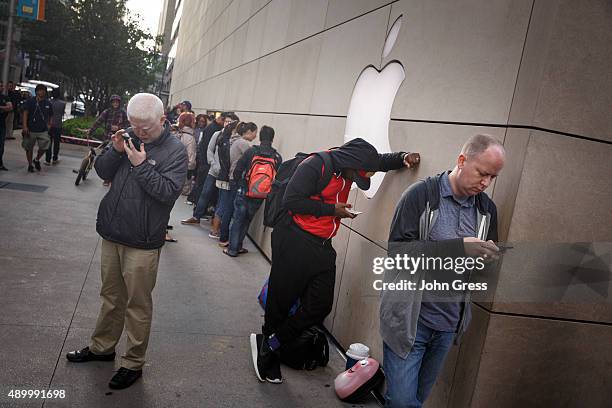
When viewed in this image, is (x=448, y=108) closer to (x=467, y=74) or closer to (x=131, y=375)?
(x=467, y=74)

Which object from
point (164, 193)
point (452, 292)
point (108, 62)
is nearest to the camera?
point (452, 292)

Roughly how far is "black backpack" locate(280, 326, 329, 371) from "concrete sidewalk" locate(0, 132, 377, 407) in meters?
0.08

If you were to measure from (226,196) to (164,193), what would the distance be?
490 cm

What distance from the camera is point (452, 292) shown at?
287 centimetres

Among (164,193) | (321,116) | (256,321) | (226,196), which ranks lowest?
(256,321)

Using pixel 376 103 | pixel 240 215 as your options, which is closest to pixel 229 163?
pixel 240 215

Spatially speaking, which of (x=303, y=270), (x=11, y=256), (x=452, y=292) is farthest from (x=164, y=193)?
(x=11, y=256)

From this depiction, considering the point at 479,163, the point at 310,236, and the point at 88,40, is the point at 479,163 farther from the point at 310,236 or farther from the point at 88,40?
the point at 88,40

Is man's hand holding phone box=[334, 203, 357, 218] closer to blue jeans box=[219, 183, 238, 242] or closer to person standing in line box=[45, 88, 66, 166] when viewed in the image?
blue jeans box=[219, 183, 238, 242]

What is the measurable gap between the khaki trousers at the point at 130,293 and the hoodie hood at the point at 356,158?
1.40m

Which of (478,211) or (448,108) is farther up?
(448,108)

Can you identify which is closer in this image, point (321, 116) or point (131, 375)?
point (131, 375)

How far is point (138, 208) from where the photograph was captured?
12.1 feet

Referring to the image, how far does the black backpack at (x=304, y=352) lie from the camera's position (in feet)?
15.0
